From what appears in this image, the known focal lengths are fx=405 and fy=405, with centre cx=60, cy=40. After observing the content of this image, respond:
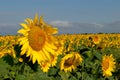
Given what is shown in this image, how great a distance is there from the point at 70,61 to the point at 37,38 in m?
3.26

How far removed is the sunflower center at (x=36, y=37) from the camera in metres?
3.34

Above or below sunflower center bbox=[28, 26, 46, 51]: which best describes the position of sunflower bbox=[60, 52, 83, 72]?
below

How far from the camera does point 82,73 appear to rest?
763cm

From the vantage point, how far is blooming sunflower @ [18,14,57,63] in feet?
10.7

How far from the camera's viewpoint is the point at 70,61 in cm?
658

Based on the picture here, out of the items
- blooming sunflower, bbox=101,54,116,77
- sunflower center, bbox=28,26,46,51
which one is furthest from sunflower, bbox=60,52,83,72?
sunflower center, bbox=28,26,46,51

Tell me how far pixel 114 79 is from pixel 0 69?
19.7 ft

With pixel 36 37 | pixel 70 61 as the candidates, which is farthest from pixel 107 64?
pixel 36 37

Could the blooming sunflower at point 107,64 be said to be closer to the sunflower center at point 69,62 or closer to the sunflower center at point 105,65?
the sunflower center at point 105,65

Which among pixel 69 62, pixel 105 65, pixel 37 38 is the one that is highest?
pixel 37 38

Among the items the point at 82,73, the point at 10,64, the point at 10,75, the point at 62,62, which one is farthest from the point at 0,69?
the point at 82,73

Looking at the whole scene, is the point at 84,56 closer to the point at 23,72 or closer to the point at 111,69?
the point at 111,69

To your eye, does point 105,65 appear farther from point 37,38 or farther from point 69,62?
point 37,38

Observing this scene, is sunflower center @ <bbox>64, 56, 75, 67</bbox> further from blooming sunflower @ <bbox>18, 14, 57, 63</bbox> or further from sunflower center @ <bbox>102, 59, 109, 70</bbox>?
blooming sunflower @ <bbox>18, 14, 57, 63</bbox>
